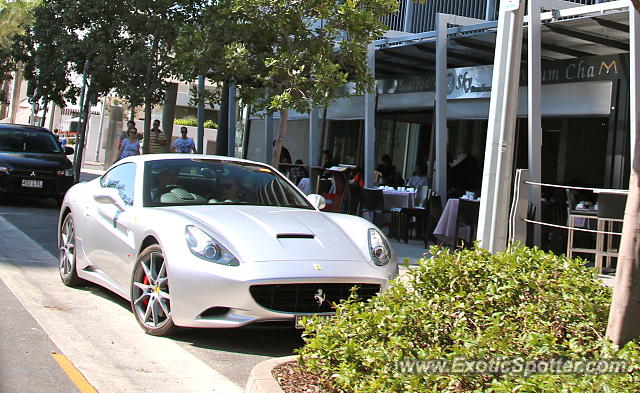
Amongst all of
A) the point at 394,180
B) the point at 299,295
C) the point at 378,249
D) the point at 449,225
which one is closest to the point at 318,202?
the point at 378,249

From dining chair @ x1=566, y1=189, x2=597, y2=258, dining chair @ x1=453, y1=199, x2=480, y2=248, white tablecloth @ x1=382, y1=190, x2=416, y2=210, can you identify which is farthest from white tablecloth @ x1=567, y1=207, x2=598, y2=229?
white tablecloth @ x1=382, y1=190, x2=416, y2=210

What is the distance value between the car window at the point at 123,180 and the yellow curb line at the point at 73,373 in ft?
6.36

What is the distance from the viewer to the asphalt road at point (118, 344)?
5.46m

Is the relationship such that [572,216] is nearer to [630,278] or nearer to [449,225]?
[449,225]

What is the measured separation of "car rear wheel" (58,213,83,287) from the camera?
847 centimetres

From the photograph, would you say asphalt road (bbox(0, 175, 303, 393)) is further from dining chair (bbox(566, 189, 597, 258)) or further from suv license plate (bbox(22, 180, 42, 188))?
suv license plate (bbox(22, 180, 42, 188))

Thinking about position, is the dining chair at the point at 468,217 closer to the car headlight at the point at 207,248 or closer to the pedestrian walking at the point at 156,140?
the car headlight at the point at 207,248

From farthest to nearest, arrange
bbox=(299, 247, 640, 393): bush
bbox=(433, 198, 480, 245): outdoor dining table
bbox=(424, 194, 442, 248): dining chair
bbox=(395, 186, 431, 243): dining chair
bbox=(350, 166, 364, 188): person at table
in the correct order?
bbox=(350, 166, 364, 188): person at table
bbox=(395, 186, 431, 243): dining chair
bbox=(424, 194, 442, 248): dining chair
bbox=(433, 198, 480, 245): outdoor dining table
bbox=(299, 247, 640, 393): bush

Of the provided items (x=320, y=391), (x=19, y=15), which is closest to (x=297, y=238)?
(x=320, y=391)

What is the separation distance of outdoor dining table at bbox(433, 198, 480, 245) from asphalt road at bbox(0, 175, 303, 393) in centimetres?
681

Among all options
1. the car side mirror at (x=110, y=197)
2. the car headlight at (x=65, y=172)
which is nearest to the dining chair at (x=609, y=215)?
the car side mirror at (x=110, y=197)

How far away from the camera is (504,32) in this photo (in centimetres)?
893

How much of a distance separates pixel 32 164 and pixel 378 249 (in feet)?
40.2

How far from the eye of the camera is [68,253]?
864 centimetres
